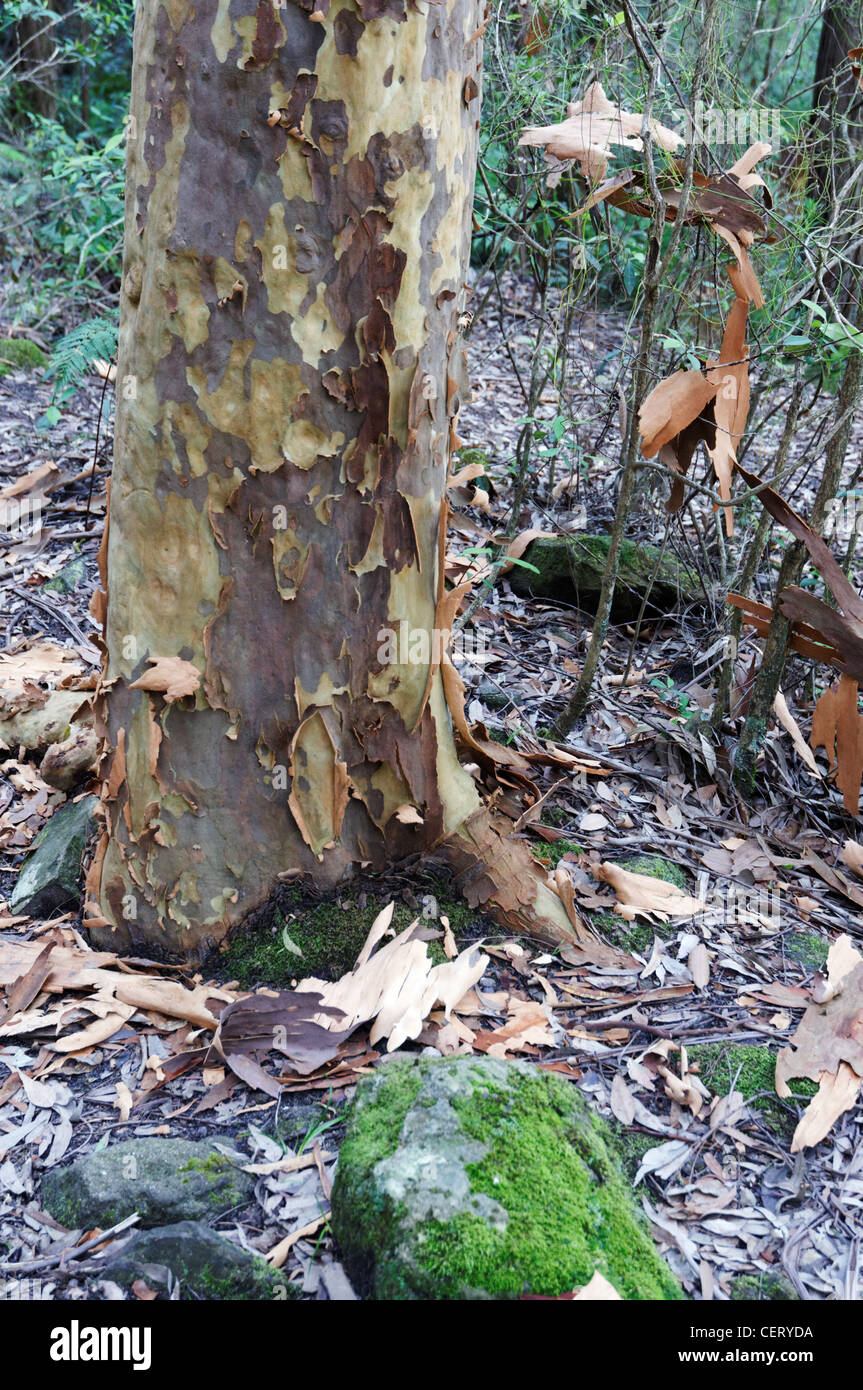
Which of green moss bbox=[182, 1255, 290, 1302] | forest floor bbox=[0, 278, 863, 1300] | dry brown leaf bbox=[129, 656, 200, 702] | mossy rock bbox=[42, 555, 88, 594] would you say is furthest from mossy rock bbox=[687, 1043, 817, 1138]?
mossy rock bbox=[42, 555, 88, 594]

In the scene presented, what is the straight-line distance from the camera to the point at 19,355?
259 inches

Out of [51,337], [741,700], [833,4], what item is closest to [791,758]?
[741,700]

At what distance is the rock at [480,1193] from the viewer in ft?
5.43

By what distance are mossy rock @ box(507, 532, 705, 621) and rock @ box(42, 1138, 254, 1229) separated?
313 centimetres

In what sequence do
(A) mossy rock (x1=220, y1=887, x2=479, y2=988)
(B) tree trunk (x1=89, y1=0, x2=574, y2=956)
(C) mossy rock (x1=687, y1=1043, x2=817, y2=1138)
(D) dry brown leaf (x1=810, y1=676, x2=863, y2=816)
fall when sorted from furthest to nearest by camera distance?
(D) dry brown leaf (x1=810, y1=676, x2=863, y2=816) < (A) mossy rock (x1=220, y1=887, x2=479, y2=988) < (C) mossy rock (x1=687, y1=1043, x2=817, y2=1138) < (B) tree trunk (x1=89, y1=0, x2=574, y2=956)

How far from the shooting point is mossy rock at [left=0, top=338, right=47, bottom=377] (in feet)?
21.4

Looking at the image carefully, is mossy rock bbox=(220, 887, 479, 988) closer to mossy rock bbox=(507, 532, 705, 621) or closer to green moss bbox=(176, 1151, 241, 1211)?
green moss bbox=(176, 1151, 241, 1211)

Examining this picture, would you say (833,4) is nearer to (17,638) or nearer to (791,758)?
(791,758)

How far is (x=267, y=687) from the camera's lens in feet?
7.86

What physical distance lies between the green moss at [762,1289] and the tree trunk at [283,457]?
102 cm

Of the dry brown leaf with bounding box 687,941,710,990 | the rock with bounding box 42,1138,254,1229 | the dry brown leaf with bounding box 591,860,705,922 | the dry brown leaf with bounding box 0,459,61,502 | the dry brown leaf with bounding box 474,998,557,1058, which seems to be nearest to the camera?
the rock with bounding box 42,1138,254,1229

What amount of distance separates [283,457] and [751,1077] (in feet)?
5.97

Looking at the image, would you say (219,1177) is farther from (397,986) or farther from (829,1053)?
(829,1053)
